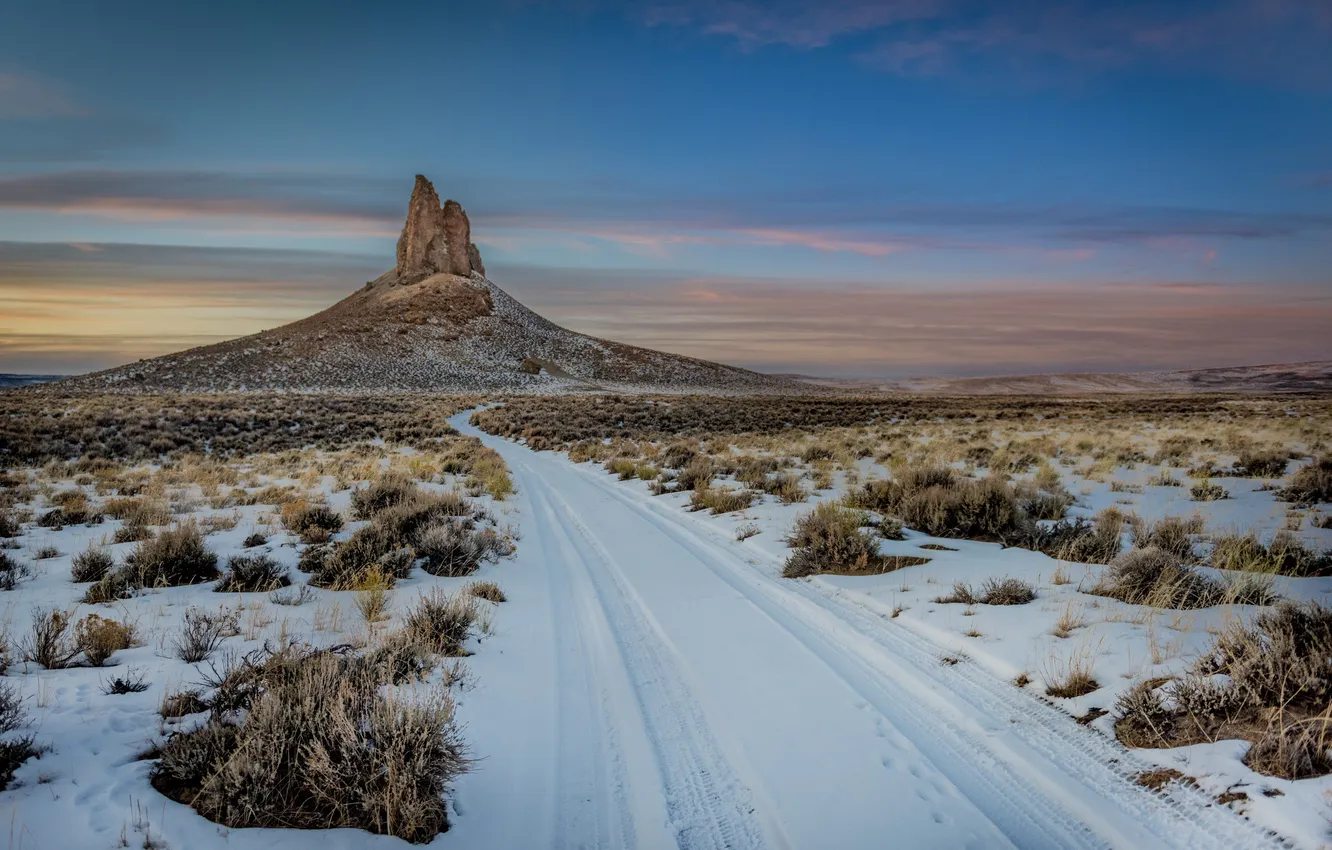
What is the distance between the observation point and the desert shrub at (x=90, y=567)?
6.97m

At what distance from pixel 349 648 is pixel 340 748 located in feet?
6.12

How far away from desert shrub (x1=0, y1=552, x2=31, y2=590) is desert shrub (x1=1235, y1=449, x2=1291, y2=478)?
68.0 ft

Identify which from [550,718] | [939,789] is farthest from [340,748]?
[939,789]

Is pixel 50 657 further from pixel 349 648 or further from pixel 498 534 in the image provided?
pixel 498 534

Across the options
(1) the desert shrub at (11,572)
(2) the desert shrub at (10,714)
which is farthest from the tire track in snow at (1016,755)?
(1) the desert shrub at (11,572)

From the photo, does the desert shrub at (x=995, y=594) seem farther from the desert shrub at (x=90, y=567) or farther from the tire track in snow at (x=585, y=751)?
the desert shrub at (x=90, y=567)

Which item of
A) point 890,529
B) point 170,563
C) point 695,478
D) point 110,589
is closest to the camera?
point 110,589

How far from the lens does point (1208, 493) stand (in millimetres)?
12008

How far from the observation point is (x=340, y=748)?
3312mm

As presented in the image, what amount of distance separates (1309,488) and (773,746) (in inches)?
505

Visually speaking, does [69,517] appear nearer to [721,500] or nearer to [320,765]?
[320,765]

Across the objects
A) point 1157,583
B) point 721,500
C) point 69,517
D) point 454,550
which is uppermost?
point 1157,583

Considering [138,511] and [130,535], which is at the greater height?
[138,511]

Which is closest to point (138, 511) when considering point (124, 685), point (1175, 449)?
point (124, 685)
